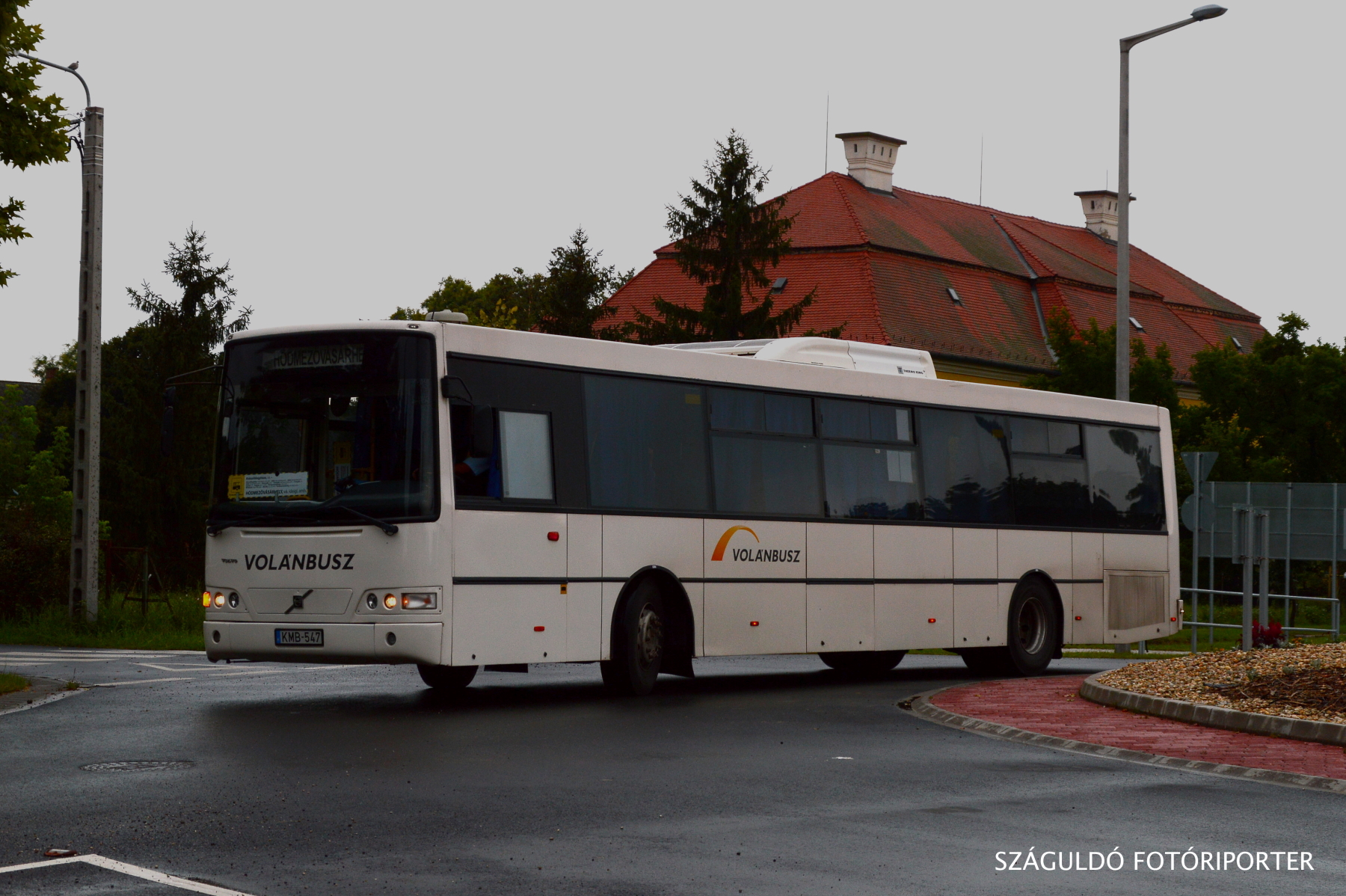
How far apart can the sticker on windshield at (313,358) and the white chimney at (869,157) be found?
192ft

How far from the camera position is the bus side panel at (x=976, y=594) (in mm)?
18906

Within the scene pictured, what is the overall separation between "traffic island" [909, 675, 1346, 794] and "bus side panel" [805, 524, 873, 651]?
1.39 meters

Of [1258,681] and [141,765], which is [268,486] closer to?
[141,765]

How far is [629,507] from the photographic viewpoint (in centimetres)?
1526

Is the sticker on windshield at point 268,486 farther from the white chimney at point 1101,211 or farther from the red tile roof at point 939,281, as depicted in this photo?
the white chimney at point 1101,211

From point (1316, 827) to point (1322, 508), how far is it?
18528mm

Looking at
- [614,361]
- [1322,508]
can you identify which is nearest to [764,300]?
[1322,508]

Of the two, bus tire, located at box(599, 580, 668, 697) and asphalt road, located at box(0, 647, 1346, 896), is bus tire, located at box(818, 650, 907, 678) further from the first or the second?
asphalt road, located at box(0, 647, 1346, 896)

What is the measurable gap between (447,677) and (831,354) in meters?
5.20

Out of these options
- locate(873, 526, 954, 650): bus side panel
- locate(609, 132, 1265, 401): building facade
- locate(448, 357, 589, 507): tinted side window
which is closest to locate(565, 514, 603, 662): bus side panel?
locate(448, 357, 589, 507): tinted side window

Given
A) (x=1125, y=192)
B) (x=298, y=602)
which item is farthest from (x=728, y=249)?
(x=298, y=602)

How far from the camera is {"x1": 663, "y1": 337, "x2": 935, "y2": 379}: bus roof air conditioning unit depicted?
58.5 ft

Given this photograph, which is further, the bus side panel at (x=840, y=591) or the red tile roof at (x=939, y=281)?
the red tile roof at (x=939, y=281)

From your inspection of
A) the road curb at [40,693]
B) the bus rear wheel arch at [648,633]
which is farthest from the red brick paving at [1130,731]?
the road curb at [40,693]
